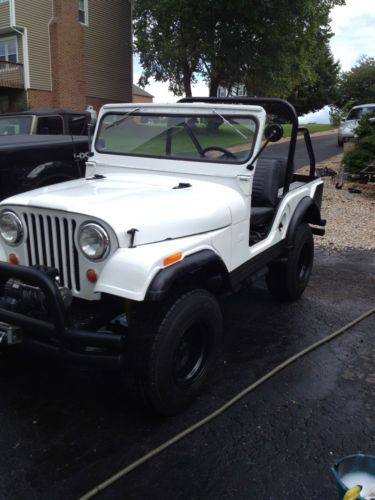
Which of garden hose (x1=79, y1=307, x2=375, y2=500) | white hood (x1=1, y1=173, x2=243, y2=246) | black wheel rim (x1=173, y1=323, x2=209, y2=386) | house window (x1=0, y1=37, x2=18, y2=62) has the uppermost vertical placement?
house window (x1=0, y1=37, x2=18, y2=62)

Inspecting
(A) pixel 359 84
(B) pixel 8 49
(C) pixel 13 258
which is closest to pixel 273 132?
(C) pixel 13 258

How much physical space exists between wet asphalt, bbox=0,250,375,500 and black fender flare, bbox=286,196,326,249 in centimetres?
84

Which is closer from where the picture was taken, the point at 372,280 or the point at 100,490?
the point at 100,490

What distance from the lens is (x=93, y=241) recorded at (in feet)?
8.52

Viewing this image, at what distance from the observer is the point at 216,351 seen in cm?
305

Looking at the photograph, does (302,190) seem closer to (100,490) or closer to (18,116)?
(100,490)

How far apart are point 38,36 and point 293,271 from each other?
2142cm

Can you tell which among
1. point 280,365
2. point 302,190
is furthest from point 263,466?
point 302,190

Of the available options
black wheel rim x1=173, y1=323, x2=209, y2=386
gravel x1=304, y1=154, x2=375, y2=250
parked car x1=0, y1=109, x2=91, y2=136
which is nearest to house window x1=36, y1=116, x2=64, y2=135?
parked car x1=0, y1=109, x2=91, y2=136

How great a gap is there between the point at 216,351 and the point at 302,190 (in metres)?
2.05

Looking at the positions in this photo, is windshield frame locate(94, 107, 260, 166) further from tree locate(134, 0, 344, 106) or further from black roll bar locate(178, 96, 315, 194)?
tree locate(134, 0, 344, 106)

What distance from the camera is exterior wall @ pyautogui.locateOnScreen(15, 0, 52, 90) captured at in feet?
68.8

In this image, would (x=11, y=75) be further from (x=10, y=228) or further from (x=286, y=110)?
(x=10, y=228)

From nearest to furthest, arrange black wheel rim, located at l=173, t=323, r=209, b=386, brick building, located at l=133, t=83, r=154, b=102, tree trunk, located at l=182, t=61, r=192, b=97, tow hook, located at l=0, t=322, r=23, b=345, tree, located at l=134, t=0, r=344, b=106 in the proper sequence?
tow hook, located at l=0, t=322, r=23, b=345 → black wheel rim, located at l=173, t=323, r=209, b=386 → tree, located at l=134, t=0, r=344, b=106 → tree trunk, located at l=182, t=61, r=192, b=97 → brick building, located at l=133, t=83, r=154, b=102
